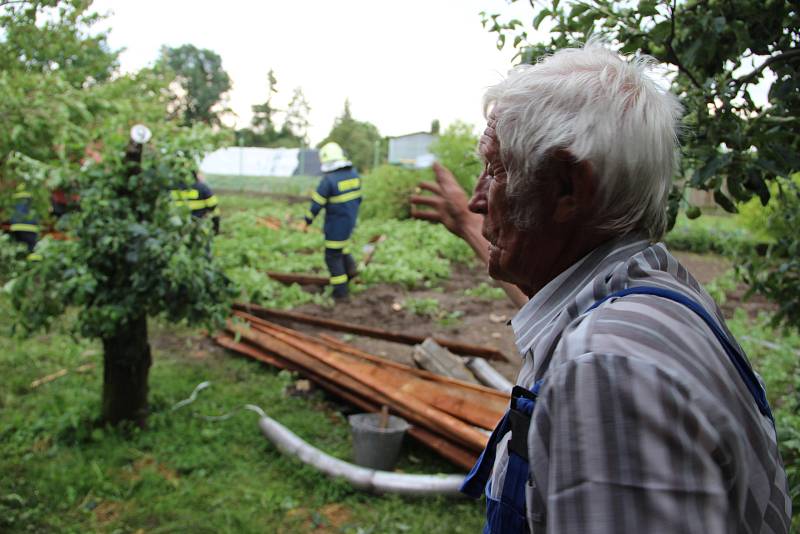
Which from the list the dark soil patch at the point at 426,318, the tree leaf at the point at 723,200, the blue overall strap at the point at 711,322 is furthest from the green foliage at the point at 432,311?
the blue overall strap at the point at 711,322

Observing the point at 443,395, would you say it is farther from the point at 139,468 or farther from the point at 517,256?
the point at 517,256

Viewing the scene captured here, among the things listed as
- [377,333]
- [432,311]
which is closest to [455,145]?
[432,311]

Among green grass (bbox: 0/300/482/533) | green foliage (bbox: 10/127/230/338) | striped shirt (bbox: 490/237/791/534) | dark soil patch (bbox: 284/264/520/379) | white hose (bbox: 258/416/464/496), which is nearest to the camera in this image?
striped shirt (bbox: 490/237/791/534)

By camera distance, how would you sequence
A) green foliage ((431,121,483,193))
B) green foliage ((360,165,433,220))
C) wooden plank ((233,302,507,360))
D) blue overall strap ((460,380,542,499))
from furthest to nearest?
green foliage ((360,165,433,220)) → green foliage ((431,121,483,193)) → wooden plank ((233,302,507,360)) → blue overall strap ((460,380,542,499))

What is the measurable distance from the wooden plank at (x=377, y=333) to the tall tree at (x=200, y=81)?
56416 mm

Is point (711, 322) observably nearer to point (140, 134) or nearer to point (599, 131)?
point (599, 131)

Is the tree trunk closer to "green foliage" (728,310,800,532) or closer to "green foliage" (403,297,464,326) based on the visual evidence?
"green foliage" (728,310,800,532)

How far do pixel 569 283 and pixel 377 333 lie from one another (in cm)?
594

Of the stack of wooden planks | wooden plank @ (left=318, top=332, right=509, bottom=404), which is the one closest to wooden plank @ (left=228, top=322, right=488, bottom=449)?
the stack of wooden planks

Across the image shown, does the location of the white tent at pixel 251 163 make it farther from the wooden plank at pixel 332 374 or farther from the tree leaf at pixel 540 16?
the tree leaf at pixel 540 16

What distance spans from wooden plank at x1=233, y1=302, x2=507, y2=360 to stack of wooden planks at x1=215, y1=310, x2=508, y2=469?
0.58 metres

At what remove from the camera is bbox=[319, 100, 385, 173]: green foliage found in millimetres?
43656

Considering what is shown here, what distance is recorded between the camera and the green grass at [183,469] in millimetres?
4238

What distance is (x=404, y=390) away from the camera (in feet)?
17.3
